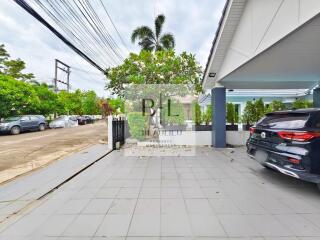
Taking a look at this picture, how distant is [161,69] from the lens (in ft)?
34.3

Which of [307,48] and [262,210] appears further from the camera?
[307,48]

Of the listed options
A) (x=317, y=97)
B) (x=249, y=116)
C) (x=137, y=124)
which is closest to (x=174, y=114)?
(x=137, y=124)

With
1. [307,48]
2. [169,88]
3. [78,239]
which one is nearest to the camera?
[78,239]

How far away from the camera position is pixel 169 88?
427 inches

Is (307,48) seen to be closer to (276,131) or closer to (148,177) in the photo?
(276,131)

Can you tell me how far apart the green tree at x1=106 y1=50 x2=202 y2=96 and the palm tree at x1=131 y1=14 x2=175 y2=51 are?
289 inches

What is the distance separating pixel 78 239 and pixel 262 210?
276cm

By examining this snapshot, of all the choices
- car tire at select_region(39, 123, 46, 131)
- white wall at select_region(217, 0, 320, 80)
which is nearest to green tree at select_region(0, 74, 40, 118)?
car tire at select_region(39, 123, 46, 131)

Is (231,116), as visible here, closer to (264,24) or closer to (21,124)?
(264,24)

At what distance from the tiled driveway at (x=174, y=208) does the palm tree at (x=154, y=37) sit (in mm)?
14210

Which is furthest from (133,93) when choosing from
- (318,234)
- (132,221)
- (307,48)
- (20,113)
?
(20,113)

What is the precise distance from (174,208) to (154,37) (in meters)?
16.8

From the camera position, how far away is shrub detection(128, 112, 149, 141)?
10453 mm

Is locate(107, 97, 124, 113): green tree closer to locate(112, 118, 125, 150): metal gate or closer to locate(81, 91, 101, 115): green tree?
locate(112, 118, 125, 150): metal gate
